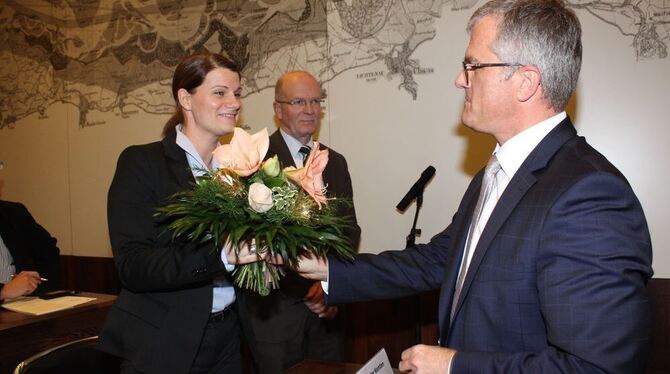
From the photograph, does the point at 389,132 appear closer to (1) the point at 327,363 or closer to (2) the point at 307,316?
(2) the point at 307,316

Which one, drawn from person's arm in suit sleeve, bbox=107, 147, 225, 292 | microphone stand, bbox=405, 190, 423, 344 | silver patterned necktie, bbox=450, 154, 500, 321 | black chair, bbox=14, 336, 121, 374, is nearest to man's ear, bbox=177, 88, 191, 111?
person's arm in suit sleeve, bbox=107, 147, 225, 292

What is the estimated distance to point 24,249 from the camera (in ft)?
Answer: 12.2

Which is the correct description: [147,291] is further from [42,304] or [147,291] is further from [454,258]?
[42,304]

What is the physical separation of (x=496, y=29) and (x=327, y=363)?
111cm

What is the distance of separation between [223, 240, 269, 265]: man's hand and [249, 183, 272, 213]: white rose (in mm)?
159

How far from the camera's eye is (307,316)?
10.8ft

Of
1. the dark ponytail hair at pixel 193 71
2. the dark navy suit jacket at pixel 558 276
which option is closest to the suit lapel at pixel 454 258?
the dark navy suit jacket at pixel 558 276

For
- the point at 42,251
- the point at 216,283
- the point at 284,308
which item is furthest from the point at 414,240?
the point at 42,251

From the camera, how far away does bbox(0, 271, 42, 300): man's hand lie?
313 cm

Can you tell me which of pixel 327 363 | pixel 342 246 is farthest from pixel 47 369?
pixel 342 246

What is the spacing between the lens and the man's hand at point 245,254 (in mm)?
1725

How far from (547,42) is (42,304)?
9.34ft

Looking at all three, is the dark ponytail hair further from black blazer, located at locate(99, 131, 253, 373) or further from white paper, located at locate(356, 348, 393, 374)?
white paper, located at locate(356, 348, 393, 374)

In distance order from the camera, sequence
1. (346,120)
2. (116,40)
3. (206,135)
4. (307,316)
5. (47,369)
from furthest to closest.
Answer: (116,40), (346,120), (307,316), (206,135), (47,369)
